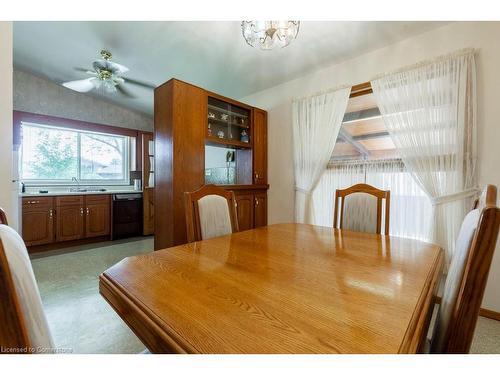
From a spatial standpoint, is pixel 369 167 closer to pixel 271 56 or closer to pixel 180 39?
pixel 271 56

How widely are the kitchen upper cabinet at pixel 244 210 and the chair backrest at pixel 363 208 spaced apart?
4.82 ft

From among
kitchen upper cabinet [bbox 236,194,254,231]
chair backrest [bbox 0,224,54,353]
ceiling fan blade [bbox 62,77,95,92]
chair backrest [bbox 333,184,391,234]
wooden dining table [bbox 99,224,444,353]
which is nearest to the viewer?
chair backrest [bbox 0,224,54,353]

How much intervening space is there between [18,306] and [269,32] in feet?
5.67

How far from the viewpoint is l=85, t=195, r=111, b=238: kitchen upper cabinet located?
3809 mm

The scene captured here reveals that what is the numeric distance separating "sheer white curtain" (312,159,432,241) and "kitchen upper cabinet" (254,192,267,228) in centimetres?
101

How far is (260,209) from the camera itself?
135 inches

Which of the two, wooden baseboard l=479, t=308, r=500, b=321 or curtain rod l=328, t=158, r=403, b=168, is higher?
curtain rod l=328, t=158, r=403, b=168

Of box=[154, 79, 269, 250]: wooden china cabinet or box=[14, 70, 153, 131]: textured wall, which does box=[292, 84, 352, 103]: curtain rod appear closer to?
box=[154, 79, 269, 250]: wooden china cabinet

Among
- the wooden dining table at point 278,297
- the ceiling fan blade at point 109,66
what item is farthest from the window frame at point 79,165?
the wooden dining table at point 278,297

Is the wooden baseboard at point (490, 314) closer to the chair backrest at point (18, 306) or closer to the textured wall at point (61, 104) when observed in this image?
Answer: the chair backrest at point (18, 306)

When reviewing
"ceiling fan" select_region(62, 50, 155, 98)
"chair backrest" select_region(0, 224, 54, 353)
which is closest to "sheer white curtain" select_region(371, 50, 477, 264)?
"chair backrest" select_region(0, 224, 54, 353)

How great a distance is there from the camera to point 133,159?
477cm

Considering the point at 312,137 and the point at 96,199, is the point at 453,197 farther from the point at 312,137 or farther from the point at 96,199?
the point at 96,199

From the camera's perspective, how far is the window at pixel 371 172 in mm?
2262
